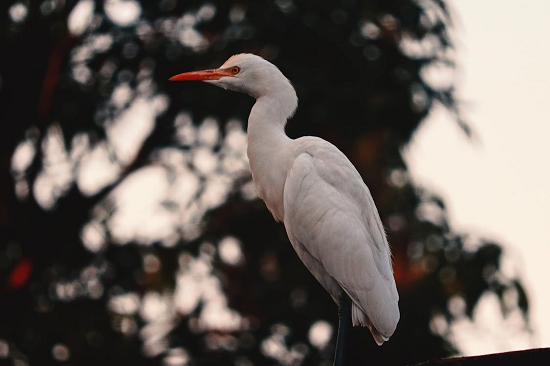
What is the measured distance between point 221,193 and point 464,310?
2.19m

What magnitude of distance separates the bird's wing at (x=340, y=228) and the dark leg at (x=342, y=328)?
0.09 metres

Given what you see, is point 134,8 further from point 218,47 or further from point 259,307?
point 259,307

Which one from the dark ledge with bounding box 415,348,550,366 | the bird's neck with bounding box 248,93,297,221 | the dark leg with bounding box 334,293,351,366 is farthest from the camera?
the bird's neck with bounding box 248,93,297,221

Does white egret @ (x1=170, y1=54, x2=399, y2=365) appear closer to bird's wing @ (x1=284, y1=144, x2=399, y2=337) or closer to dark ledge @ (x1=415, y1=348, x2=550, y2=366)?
bird's wing @ (x1=284, y1=144, x2=399, y2=337)

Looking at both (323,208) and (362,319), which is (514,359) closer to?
(362,319)

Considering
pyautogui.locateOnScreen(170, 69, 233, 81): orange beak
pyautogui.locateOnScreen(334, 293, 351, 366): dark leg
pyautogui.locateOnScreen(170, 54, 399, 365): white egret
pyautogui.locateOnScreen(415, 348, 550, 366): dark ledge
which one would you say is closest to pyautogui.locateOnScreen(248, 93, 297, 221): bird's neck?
pyautogui.locateOnScreen(170, 54, 399, 365): white egret

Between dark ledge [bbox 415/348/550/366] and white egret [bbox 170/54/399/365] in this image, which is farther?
white egret [bbox 170/54/399/365]

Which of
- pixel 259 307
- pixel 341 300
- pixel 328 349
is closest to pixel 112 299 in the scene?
pixel 259 307

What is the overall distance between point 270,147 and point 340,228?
1.50 ft

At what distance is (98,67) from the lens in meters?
7.41

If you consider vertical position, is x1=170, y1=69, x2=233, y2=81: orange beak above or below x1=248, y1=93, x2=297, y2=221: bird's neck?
above

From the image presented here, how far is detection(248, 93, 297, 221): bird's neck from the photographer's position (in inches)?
147

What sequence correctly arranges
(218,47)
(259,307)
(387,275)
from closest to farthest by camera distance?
→ (387,275) → (218,47) → (259,307)

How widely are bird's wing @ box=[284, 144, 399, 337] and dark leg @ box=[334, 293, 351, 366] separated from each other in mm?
88
